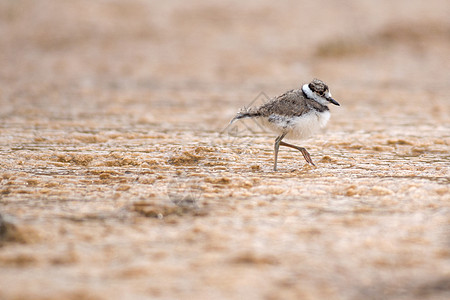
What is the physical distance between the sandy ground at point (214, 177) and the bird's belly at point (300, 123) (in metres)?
0.36

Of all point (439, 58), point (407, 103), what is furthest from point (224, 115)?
point (439, 58)

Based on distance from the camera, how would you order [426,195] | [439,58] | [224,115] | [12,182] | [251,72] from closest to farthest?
1. [426,195]
2. [12,182]
3. [224,115]
4. [251,72]
5. [439,58]

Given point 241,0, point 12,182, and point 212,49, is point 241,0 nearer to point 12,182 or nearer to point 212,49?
point 212,49

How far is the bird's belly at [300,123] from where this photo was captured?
488 cm

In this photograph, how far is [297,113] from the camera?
491 cm

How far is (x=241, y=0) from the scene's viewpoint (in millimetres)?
15289

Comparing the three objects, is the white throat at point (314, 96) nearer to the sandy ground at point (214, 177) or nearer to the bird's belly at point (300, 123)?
the bird's belly at point (300, 123)

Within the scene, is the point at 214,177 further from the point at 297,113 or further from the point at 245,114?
the point at 297,113

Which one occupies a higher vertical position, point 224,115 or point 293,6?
point 293,6

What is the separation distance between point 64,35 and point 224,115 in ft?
22.6

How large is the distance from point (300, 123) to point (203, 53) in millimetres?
7698

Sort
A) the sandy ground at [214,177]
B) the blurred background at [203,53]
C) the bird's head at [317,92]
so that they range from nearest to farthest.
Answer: the sandy ground at [214,177]
the bird's head at [317,92]
the blurred background at [203,53]

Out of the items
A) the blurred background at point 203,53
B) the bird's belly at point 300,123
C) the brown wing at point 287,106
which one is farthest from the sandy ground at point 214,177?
the brown wing at point 287,106

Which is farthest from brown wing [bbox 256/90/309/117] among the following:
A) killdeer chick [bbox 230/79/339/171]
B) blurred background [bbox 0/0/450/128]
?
blurred background [bbox 0/0/450/128]
